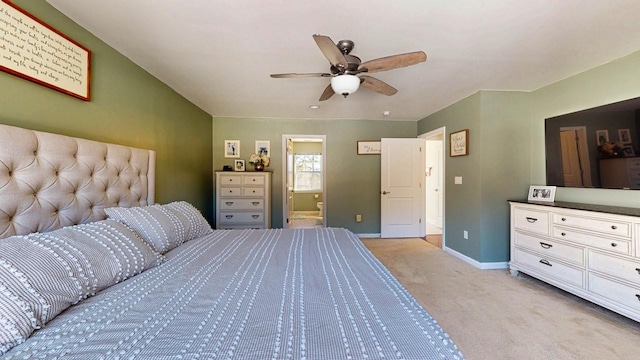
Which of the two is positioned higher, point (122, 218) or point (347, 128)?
point (347, 128)

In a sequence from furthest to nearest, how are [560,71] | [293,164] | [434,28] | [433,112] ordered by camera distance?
[293,164] → [433,112] → [560,71] → [434,28]

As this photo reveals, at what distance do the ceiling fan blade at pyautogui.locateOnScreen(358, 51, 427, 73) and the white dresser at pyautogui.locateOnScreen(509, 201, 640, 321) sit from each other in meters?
2.02

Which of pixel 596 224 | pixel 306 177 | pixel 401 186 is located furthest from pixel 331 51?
pixel 306 177

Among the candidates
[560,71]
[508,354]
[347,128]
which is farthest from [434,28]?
[347,128]

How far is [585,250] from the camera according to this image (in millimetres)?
2152

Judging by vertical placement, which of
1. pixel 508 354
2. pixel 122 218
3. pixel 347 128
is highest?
pixel 347 128

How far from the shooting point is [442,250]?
12.6 ft

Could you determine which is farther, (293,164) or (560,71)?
(293,164)

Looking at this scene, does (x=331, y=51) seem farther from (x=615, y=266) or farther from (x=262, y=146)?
(x=262, y=146)

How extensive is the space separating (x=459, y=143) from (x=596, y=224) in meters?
1.72

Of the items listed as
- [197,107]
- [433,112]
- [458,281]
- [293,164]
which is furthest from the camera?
[293,164]

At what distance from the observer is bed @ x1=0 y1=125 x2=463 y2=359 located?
68cm

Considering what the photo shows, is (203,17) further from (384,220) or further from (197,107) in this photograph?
(384,220)

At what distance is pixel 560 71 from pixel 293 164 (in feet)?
19.5
